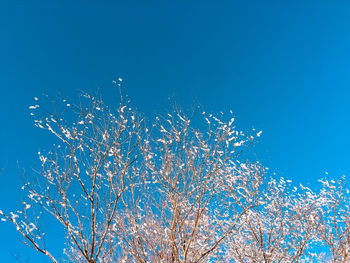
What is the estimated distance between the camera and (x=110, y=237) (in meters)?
5.09

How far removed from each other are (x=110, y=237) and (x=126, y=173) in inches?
63.4

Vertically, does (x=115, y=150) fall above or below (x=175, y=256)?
above

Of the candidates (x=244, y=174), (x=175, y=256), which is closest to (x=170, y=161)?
(x=175, y=256)

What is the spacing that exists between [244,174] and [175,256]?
3.78 meters

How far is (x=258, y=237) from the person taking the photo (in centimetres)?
702

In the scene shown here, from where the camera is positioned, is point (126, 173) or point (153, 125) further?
point (153, 125)

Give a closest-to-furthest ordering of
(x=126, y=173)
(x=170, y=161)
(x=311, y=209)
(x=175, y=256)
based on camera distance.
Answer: (x=175, y=256), (x=126, y=173), (x=170, y=161), (x=311, y=209)

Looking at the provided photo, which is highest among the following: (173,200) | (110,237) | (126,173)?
(126,173)

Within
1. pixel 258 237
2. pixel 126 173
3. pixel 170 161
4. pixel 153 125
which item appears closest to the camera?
pixel 126 173

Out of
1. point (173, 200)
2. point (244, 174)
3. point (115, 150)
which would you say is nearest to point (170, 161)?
point (173, 200)

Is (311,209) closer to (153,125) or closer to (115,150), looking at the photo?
(153,125)

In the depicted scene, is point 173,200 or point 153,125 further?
point 153,125

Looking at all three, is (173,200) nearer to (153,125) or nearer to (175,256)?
(175,256)

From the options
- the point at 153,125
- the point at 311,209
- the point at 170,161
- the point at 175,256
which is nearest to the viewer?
the point at 175,256
